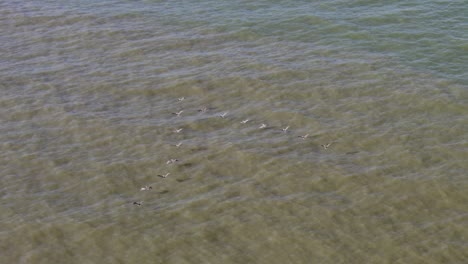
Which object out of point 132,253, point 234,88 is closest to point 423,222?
point 132,253

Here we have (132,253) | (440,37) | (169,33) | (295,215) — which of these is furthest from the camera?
(169,33)

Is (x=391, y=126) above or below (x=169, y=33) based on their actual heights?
below

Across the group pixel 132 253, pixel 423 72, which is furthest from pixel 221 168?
pixel 423 72

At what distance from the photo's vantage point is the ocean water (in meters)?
17.1

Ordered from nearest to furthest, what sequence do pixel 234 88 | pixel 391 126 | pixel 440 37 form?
pixel 391 126 → pixel 234 88 → pixel 440 37

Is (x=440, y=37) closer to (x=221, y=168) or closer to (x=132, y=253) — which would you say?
(x=221, y=168)

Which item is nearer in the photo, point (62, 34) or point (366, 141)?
point (366, 141)

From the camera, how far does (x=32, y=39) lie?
2867 cm

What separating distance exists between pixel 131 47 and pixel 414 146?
505 inches

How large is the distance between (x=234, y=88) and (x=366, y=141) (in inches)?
224

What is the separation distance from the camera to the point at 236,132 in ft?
Answer: 71.1

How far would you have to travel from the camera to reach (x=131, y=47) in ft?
91.0

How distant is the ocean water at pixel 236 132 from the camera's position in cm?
1714

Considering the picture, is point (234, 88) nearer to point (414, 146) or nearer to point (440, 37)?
point (414, 146)
